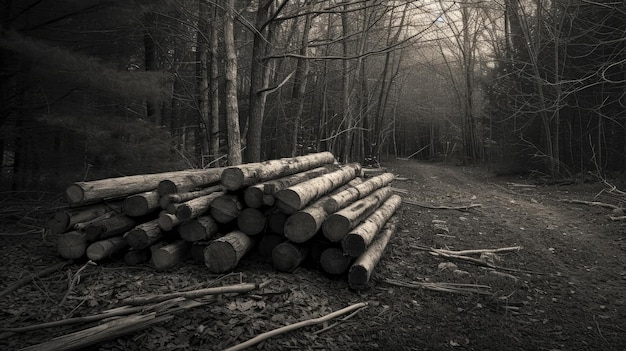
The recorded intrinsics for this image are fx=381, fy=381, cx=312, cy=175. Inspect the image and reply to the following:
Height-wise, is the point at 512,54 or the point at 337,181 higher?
the point at 512,54

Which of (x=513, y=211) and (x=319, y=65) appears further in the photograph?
(x=319, y=65)

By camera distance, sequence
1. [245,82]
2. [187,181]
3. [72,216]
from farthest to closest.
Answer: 1. [245,82]
2. [187,181]
3. [72,216]

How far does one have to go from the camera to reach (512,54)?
47.2 feet

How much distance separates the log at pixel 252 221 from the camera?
14.2ft

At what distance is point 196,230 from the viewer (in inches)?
165

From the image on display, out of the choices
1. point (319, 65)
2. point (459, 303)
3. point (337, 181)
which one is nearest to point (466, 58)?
point (319, 65)

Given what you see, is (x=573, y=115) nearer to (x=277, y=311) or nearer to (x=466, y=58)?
(x=466, y=58)

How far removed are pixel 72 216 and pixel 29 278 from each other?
766mm

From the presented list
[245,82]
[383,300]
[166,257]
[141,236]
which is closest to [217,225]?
[166,257]

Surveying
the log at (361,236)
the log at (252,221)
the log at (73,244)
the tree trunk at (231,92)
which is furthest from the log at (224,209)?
the tree trunk at (231,92)

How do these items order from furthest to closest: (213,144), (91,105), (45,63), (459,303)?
(213,144)
(91,105)
(45,63)
(459,303)

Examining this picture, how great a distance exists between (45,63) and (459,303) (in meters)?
6.75

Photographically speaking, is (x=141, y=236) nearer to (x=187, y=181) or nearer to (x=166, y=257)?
(x=166, y=257)

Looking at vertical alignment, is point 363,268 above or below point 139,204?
below
